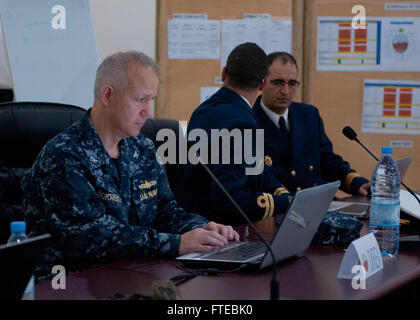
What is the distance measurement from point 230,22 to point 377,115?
3.64 feet

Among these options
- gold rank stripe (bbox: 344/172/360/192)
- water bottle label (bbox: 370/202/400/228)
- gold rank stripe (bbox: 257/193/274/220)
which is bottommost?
gold rank stripe (bbox: 344/172/360/192)

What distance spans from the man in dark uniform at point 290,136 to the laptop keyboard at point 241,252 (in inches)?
46.1

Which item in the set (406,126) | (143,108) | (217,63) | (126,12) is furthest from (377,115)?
(143,108)

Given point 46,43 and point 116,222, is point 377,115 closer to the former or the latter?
point 46,43

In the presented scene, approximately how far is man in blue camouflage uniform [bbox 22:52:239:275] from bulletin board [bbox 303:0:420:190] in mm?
2089

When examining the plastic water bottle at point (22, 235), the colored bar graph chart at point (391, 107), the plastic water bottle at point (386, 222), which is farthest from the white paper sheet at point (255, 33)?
the plastic water bottle at point (22, 235)

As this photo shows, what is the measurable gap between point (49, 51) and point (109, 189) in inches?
72.9

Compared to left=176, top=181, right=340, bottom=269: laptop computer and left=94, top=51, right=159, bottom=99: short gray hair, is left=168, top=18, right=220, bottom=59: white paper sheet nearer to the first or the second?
left=94, top=51, right=159, bottom=99: short gray hair

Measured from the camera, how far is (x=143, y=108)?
175 centimetres

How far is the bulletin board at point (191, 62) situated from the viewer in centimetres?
369

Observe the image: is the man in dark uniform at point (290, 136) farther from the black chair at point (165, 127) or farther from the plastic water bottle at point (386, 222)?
the plastic water bottle at point (386, 222)

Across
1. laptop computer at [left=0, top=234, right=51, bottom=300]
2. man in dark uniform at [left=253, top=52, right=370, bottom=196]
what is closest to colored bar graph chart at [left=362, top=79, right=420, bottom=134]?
man in dark uniform at [left=253, top=52, right=370, bottom=196]

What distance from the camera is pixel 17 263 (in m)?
0.91

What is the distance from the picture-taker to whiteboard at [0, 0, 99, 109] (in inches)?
123
